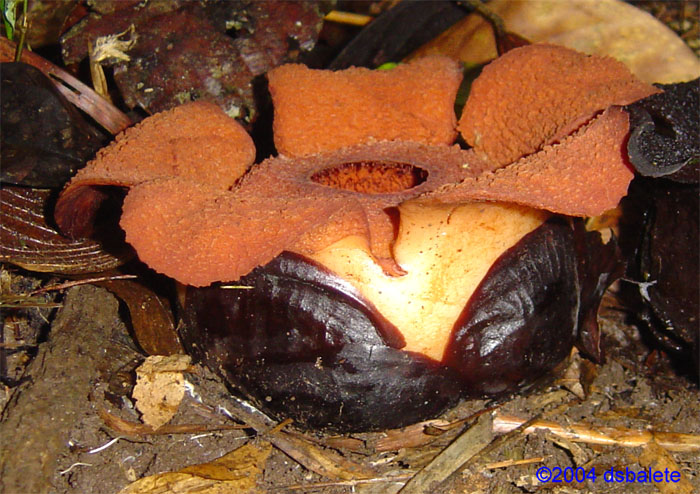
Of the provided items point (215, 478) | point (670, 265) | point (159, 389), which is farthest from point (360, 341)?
point (670, 265)

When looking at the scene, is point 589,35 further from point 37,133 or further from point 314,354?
point 37,133

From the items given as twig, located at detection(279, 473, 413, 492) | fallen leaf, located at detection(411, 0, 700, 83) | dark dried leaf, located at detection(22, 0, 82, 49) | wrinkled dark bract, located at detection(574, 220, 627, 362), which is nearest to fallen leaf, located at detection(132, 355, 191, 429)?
twig, located at detection(279, 473, 413, 492)

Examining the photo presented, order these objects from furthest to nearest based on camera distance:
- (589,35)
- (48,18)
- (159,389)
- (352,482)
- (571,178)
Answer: (589,35)
(48,18)
(159,389)
(352,482)
(571,178)

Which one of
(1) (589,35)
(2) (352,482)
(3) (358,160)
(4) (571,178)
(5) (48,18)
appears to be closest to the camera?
(4) (571,178)

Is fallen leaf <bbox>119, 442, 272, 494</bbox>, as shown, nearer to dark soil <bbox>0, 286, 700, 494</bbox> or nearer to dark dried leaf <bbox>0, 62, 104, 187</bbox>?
dark soil <bbox>0, 286, 700, 494</bbox>

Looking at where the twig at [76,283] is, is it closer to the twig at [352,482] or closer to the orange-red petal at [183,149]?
the orange-red petal at [183,149]

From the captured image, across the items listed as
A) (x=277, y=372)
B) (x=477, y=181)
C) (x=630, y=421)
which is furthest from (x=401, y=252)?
(x=630, y=421)
